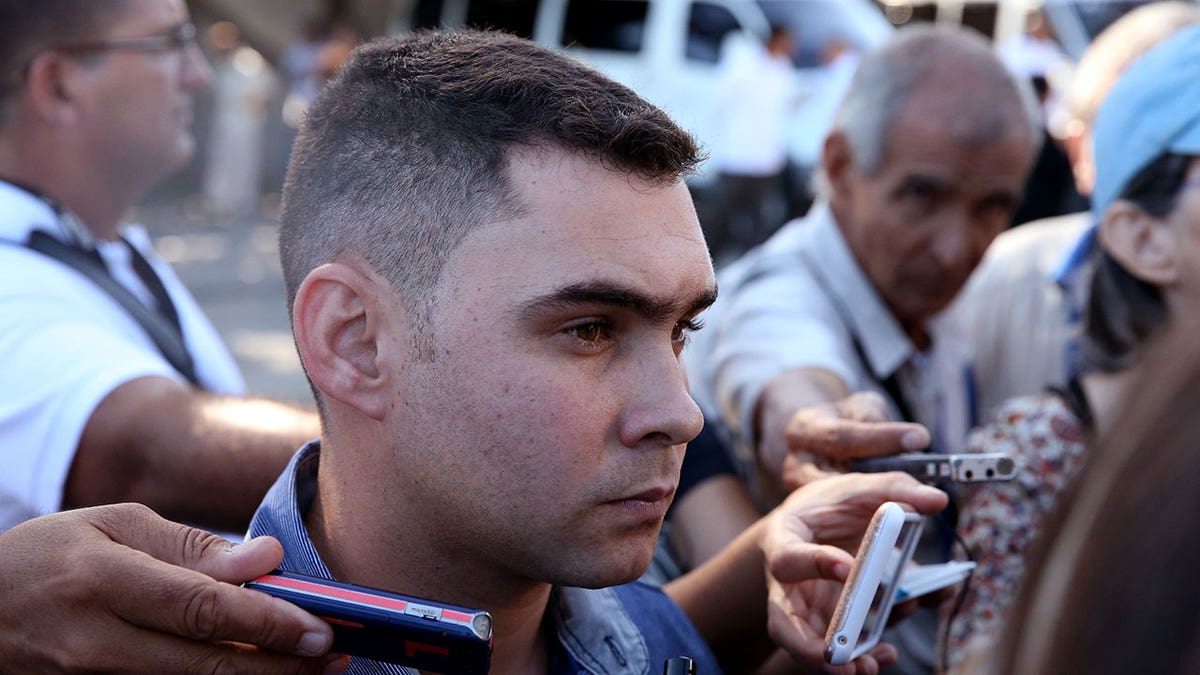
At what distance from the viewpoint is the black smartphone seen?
143 cm

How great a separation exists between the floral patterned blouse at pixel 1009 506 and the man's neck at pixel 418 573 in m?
1.07

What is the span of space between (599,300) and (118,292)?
1530mm

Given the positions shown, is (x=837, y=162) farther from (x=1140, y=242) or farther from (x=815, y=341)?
(x=1140, y=242)

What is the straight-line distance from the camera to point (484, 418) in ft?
5.56

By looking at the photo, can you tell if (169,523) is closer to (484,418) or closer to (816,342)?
(484,418)

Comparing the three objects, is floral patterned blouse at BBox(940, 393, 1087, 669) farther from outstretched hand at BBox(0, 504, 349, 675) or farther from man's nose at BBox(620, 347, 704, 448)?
outstretched hand at BBox(0, 504, 349, 675)

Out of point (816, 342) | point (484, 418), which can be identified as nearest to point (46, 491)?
point (484, 418)

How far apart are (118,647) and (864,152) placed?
262 cm

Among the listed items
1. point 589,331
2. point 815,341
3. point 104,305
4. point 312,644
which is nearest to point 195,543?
point 312,644

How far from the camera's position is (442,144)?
5.97 ft

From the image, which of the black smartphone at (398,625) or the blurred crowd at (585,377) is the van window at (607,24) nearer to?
the blurred crowd at (585,377)

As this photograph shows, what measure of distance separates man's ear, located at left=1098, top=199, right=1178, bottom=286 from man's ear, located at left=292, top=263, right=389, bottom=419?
6.52ft

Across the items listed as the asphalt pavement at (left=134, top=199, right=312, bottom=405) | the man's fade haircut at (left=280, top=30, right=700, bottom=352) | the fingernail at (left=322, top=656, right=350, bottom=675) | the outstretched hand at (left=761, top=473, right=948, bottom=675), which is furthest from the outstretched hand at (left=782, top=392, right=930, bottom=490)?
the asphalt pavement at (left=134, top=199, right=312, bottom=405)

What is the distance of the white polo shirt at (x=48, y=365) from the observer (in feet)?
7.94
